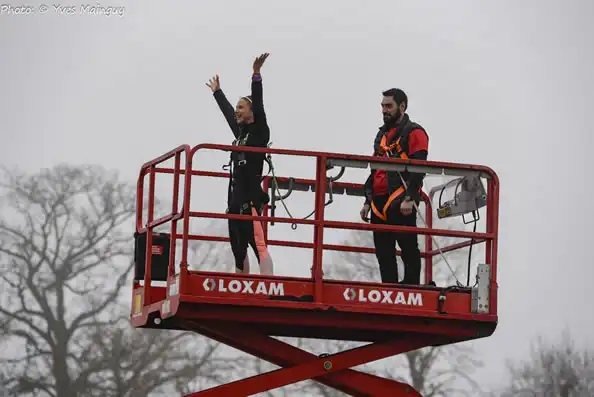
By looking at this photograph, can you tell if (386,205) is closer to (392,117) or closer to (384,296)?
(392,117)

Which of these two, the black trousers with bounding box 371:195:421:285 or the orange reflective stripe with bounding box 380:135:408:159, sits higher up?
the orange reflective stripe with bounding box 380:135:408:159

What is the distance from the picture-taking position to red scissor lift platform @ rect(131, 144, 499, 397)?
1189 centimetres

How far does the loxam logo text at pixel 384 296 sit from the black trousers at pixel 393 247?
55 cm

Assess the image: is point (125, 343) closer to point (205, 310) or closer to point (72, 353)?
point (72, 353)

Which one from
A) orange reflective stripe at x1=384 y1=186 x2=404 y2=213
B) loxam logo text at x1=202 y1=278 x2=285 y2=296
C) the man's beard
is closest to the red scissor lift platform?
loxam logo text at x1=202 y1=278 x2=285 y2=296

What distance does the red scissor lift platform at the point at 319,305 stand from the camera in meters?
11.9

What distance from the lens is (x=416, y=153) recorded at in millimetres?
12703

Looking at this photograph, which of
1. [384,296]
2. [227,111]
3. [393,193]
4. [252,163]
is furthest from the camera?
[227,111]

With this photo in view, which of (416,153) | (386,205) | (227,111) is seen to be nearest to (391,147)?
(416,153)


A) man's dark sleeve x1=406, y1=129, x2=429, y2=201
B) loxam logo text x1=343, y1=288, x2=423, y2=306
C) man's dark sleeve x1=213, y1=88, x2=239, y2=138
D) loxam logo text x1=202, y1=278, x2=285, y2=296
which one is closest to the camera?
loxam logo text x1=202, y1=278, x2=285, y2=296

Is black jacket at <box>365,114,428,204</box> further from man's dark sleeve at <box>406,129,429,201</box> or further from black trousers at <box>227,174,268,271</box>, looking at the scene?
black trousers at <box>227,174,268,271</box>

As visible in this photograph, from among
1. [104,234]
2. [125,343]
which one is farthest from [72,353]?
[104,234]

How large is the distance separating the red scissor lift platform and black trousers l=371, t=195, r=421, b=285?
511mm

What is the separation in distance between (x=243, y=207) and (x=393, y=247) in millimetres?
1422
